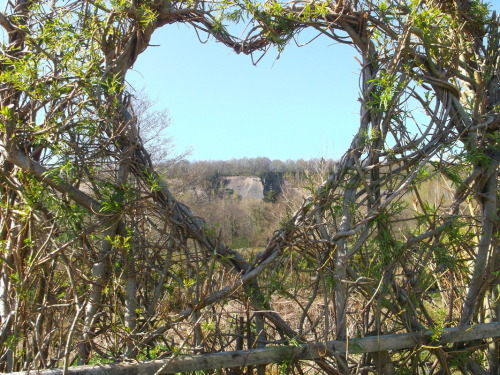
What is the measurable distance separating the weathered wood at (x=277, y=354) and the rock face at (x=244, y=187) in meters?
8.63

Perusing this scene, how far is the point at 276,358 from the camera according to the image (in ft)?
6.99

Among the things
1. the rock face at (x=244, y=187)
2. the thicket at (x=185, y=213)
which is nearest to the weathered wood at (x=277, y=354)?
the thicket at (x=185, y=213)

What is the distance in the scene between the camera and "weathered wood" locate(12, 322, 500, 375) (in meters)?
1.97

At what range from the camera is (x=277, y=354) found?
213cm

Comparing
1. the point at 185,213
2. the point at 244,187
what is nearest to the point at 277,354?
the point at 185,213

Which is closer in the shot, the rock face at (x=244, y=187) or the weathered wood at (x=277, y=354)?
the weathered wood at (x=277, y=354)

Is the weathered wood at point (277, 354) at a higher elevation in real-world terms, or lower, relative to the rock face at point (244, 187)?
lower

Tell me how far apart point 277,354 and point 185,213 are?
0.76 meters

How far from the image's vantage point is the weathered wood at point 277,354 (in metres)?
1.97

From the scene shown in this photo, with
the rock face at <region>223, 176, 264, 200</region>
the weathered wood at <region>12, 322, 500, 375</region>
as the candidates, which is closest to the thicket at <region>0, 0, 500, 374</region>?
the weathered wood at <region>12, 322, 500, 375</region>

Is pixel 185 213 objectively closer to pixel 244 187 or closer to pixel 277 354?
pixel 277 354

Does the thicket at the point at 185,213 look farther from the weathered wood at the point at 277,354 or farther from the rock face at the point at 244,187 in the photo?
the rock face at the point at 244,187

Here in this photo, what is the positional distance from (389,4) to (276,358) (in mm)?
1818

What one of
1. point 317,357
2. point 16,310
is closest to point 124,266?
point 16,310
